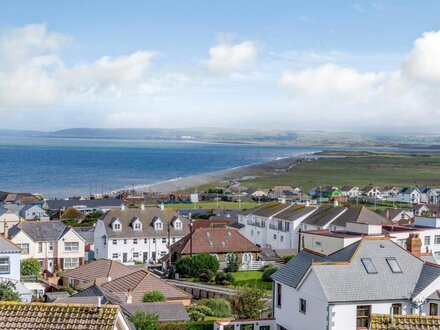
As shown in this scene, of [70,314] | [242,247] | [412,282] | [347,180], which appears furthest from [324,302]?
[347,180]

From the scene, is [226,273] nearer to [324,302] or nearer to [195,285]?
[195,285]

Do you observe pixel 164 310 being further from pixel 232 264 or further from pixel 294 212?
pixel 294 212

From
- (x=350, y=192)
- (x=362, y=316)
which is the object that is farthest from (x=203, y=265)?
(x=350, y=192)

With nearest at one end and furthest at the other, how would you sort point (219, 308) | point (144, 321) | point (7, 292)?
point (144, 321), point (7, 292), point (219, 308)

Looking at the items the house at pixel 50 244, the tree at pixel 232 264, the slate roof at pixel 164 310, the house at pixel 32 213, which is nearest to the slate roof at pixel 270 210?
the tree at pixel 232 264

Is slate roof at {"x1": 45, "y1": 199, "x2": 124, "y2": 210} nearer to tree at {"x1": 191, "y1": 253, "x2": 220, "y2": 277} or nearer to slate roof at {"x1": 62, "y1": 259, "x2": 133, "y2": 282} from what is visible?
tree at {"x1": 191, "y1": 253, "x2": 220, "y2": 277}

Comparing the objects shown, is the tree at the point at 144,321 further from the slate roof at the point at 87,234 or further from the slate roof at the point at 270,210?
the slate roof at the point at 270,210

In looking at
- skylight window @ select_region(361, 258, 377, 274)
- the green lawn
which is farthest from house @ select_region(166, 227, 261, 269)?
skylight window @ select_region(361, 258, 377, 274)
